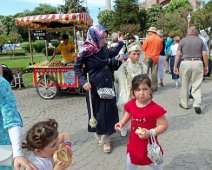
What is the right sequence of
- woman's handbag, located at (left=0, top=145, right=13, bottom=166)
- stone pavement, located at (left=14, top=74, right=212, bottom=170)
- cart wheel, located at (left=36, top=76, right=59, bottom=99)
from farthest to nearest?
1. cart wheel, located at (left=36, top=76, right=59, bottom=99)
2. stone pavement, located at (left=14, top=74, right=212, bottom=170)
3. woman's handbag, located at (left=0, top=145, right=13, bottom=166)

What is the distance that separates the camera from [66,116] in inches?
276

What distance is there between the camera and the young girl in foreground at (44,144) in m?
2.00

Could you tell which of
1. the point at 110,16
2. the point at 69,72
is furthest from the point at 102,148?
the point at 110,16

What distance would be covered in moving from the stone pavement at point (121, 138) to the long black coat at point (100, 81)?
433mm

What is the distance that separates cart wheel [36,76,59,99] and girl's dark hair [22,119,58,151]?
23.0 feet

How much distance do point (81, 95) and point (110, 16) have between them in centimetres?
6037

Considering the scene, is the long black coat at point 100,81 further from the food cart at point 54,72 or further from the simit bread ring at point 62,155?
the food cart at point 54,72

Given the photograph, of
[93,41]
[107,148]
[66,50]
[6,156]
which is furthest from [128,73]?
[66,50]

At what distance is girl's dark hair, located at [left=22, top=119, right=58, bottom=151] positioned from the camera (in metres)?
1.99

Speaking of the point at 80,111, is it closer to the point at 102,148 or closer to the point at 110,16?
the point at 102,148

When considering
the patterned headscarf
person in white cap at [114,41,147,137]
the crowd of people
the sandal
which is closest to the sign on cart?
the crowd of people

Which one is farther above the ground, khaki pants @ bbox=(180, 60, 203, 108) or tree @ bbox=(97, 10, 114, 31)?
tree @ bbox=(97, 10, 114, 31)

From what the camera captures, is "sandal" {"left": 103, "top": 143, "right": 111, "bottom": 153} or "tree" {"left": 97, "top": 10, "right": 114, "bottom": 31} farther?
"tree" {"left": 97, "top": 10, "right": 114, "bottom": 31}

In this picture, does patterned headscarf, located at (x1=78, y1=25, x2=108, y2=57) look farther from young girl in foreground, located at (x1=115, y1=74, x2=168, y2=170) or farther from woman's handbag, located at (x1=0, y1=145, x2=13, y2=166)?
woman's handbag, located at (x1=0, y1=145, x2=13, y2=166)
